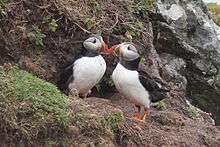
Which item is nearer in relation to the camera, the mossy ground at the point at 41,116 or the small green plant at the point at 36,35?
the mossy ground at the point at 41,116

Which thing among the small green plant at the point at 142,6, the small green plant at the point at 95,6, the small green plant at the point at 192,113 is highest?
the small green plant at the point at 95,6

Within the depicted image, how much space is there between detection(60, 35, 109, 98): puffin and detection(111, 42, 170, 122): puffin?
0.91 feet

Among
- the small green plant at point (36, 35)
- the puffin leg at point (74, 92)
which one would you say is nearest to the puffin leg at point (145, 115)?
the puffin leg at point (74, 92)

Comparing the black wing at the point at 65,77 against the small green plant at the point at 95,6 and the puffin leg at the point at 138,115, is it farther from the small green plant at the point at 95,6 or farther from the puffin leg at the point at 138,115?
the small green plant at the point at 95,6

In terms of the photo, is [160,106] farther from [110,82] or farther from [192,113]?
[110,82]

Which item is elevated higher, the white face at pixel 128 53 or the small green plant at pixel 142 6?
the white face at pixel 128 53

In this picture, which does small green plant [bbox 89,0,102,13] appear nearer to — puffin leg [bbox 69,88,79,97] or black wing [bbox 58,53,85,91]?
black wing [bbox 58,53,85,91]

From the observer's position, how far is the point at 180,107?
10.3 meters

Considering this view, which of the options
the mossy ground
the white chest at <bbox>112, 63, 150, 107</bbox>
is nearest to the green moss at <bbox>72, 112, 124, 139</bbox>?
the mossy ground

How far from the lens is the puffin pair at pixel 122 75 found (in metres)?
8.76

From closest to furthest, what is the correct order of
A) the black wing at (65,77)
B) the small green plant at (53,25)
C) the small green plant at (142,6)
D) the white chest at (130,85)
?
1. the white chest at (130,85)
2. the black wing at (65,77)
3. the small green plant at (53,25)
4. the small green plant at (142,6)

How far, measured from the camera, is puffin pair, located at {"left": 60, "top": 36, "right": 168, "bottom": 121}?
28.7 ft

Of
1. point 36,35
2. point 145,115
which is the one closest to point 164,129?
point 145,115

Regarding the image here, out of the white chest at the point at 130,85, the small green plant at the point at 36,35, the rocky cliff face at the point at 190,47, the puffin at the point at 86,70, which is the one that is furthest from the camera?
the rocky cliff face at the point at 190,47
